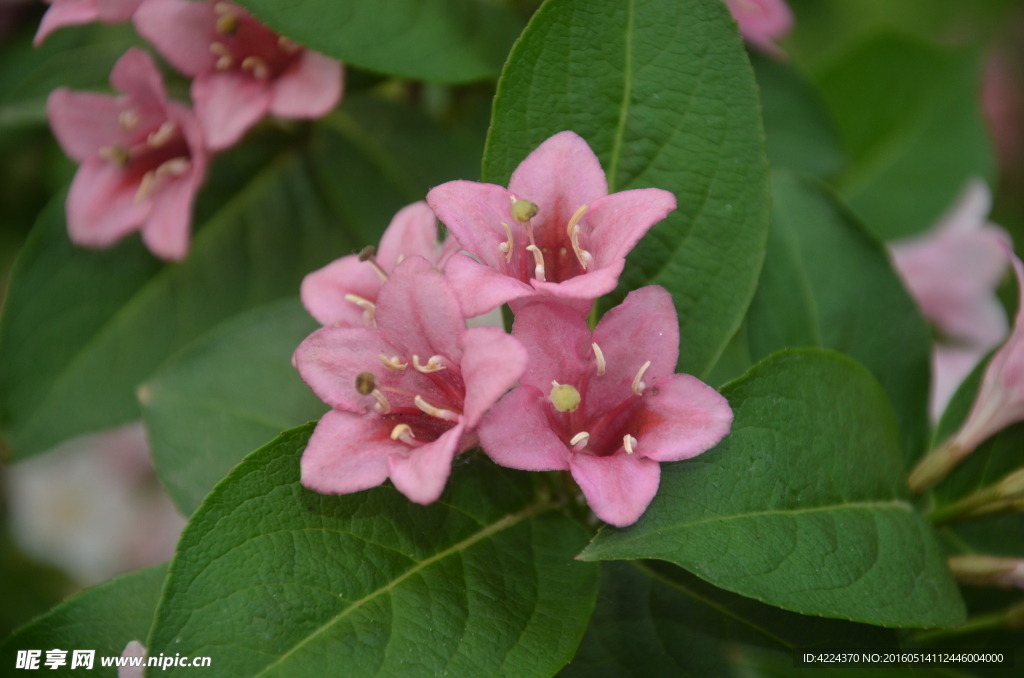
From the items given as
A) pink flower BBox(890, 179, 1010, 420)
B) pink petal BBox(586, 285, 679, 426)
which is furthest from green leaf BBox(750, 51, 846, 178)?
pink petal BBox(586, 285, 679, 426)

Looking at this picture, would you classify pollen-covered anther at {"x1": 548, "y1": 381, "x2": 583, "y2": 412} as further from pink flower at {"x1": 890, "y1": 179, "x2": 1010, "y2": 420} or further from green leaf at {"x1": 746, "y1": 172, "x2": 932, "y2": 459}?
pink flower at {"x1": 890, "y1": 179, "x2": 1010, "y2": 420}

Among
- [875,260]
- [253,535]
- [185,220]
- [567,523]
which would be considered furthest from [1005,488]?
[185,220]

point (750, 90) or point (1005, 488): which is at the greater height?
point (750, 90)

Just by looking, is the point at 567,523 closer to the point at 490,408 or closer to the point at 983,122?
the point at 490,408

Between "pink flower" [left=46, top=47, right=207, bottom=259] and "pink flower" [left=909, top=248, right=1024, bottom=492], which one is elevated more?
"pink flower" [left=46, top=47, right=207, bottom=259]

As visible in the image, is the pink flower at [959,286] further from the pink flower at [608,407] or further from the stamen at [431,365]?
the stamen at [431,365]

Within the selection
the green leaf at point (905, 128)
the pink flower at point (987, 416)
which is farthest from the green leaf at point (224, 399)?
the green leaf at point (905, 128)

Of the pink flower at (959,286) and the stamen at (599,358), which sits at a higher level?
the stamen at (599,358)
